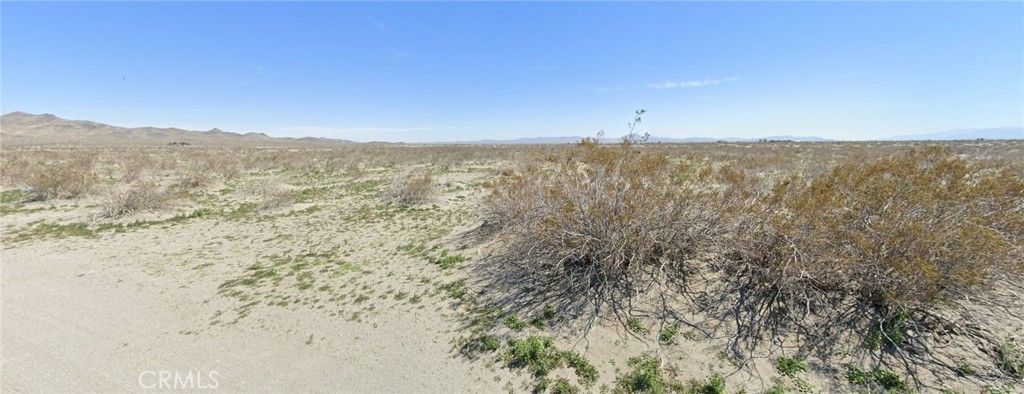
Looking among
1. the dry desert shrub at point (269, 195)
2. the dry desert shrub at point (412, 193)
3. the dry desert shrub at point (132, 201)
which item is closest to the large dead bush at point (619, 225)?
the dry desert shrub at point (412, 193)

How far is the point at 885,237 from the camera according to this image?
157 inches

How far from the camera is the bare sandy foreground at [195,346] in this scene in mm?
3875

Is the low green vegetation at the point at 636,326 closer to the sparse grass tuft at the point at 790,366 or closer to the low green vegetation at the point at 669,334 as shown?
the low green vegetation at the point at 669,334

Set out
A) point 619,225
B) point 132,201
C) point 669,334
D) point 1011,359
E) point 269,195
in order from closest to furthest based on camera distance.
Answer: point 1011,359 < point 669,334 < point 619,225 < point 132,201 < point 269,195

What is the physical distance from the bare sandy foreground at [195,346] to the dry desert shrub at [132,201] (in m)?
5.06

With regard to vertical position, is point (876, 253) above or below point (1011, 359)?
above

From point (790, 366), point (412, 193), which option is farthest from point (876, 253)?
point (412, 193)

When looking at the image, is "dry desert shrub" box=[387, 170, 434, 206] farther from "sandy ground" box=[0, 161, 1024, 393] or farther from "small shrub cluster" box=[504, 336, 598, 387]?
"small shrub cluster" box=[504, 336, 598, 387]

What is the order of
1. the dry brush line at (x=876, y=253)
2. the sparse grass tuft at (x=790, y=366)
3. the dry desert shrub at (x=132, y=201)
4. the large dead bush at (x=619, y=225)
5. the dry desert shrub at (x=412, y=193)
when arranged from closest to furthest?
the sparse grass tuft at (x=790, y=366) → the dry brush line at (x=876, y=253) → the large dead bush at (x=619, y=225) → the dry desert shrub at (x=132, y=201) → the dry desert shrub at (x=412, y=193)

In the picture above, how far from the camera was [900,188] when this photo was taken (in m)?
4.72

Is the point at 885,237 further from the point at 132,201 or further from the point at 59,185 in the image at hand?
the point at 59,185

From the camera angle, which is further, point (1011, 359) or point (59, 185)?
point (59, 185)

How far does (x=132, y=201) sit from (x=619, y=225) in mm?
14457

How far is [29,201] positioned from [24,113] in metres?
217
